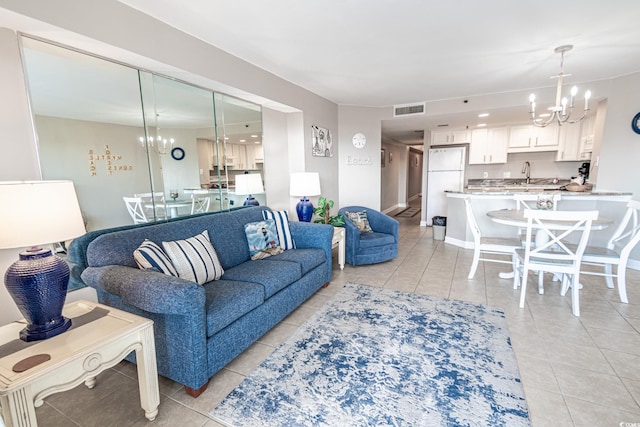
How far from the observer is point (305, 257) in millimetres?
2830

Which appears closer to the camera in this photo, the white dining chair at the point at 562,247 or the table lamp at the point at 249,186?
the white dining chair at the point at 562,247

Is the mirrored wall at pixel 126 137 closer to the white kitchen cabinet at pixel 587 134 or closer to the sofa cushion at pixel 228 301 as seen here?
the sofa cushion at pixel 228 301

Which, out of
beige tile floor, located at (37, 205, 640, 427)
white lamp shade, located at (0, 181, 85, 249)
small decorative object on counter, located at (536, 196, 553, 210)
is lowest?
beige tile floor, located at (37, 205, 640, 427)

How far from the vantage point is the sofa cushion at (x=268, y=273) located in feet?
7.45

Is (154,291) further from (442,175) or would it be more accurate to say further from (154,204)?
(442,175)

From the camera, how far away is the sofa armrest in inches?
60.2

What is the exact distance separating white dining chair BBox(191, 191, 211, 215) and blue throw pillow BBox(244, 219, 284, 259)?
491 millimetres

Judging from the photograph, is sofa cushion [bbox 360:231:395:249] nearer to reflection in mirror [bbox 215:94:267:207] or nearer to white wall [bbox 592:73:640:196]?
reflection in mirror [bbox 215:94:267:207]

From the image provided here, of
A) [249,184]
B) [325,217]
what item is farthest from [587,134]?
[249,184]

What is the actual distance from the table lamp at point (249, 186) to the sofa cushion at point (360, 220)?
1.39m

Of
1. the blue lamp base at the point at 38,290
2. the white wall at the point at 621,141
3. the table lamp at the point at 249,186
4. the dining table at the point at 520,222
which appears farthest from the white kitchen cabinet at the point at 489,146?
the blue lamp base at the point at 38,290

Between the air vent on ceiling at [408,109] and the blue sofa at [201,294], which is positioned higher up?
the air vent on ceiling at [408,109]

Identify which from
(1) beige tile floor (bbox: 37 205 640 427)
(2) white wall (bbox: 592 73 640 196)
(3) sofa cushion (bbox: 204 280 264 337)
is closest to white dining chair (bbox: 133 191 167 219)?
(3) sofa cushion (bbox: 204 280 264 337)

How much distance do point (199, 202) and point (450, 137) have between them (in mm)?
5617
